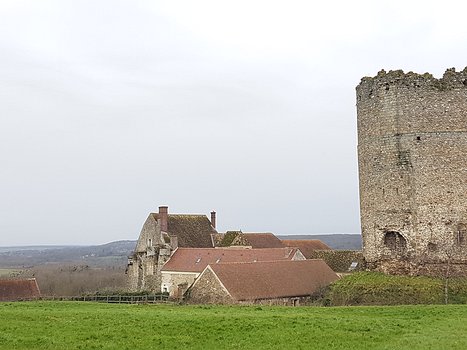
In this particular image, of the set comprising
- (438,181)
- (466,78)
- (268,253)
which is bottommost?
(268,253)

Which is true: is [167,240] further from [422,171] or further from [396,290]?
[422,171]

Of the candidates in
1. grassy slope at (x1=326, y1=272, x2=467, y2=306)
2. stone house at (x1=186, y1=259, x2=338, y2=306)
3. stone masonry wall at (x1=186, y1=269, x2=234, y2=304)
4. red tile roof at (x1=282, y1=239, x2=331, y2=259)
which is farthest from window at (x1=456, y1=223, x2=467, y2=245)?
red tile roof at (x1=282, y1=239, x2=331, y2=259)

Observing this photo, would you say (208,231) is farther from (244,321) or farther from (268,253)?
(244,321)

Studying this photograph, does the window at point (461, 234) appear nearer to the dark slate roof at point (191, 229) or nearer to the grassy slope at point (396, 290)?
the grassy slope at point (396, 290)

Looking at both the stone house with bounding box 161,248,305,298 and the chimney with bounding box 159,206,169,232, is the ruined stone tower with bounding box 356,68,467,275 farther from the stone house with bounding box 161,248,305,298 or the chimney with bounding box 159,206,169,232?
the chimney with bounding box 159,206,169,232

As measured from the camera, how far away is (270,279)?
3094cm

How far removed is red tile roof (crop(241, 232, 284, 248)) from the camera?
49.2 meters

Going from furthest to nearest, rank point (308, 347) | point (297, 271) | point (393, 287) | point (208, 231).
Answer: point (208, 231) < point (297, 271) < point (393, 287) < point (308, 347)

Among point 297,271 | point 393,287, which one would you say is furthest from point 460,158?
point 297,271

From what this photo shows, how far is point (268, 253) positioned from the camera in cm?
3997

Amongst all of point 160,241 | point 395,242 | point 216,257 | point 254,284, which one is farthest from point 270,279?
point 160,241

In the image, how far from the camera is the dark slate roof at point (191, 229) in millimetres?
45731

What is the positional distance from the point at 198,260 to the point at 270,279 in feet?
31.9

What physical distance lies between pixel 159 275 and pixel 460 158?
962 inches
